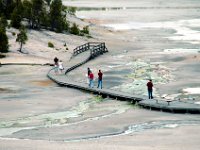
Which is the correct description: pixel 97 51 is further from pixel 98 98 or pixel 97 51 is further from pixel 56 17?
pixel 98 98

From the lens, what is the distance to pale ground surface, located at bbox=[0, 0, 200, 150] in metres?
22.2

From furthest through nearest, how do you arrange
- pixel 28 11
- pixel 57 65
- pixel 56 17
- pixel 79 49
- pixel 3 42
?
pixel 56 17 → pixel 28 11 → pixel 79 49 → pixel 3 42 → pixel 57 65

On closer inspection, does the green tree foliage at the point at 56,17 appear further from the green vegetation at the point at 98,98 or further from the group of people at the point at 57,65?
the green vegetation at the point at 98,98

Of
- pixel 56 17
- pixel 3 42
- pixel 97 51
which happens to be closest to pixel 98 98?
pixel 3 42

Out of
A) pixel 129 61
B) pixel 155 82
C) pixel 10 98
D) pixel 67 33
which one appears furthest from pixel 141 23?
pixel 10 98

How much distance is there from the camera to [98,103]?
30.8 metres

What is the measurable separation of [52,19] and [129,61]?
21726 millimetres

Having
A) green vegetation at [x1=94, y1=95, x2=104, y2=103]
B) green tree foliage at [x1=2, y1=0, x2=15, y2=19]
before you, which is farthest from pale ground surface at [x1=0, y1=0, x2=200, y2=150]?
green tree foliage at [x1=2, y1=0, x2=15, y2=19]

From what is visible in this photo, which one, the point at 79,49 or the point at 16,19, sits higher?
the point at 16,19

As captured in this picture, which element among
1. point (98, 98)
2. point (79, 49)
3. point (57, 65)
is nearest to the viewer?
point (98, 98)

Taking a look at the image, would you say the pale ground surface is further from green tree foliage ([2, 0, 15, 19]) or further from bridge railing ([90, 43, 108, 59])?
green tree foliage ([2, 0, 15, 19])

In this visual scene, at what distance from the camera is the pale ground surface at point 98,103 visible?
22.2 metres

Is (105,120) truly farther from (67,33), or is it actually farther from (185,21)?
(185,21)

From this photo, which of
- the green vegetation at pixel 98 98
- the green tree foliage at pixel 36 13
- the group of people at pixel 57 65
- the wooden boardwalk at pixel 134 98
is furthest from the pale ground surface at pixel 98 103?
the green tree foliage at pixel 36 13
